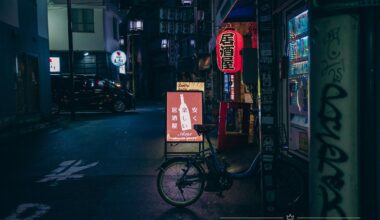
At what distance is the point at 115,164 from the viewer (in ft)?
32.6

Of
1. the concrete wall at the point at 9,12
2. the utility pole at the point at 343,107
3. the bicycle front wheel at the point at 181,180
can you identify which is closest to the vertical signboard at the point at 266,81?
the bicycle front wheel at the point at 181,180

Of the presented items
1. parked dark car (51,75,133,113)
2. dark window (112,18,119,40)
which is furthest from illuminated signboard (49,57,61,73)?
parked dark car (51,75,133,113)

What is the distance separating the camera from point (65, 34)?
36875 mm

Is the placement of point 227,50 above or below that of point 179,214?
above

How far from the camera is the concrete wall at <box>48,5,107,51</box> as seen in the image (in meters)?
36.5

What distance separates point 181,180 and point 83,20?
110ft

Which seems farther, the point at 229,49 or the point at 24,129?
the point at 24,129

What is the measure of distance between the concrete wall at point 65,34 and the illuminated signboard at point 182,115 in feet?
94.3

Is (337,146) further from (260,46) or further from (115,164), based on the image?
(115,164)

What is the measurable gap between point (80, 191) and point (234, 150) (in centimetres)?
486

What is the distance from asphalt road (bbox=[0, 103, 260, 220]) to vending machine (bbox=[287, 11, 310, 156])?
1.83m

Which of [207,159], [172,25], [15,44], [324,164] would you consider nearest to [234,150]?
[207,159]

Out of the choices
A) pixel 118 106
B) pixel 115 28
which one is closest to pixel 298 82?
pixel 118 106

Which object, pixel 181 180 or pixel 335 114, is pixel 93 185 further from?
pixel 335 114
